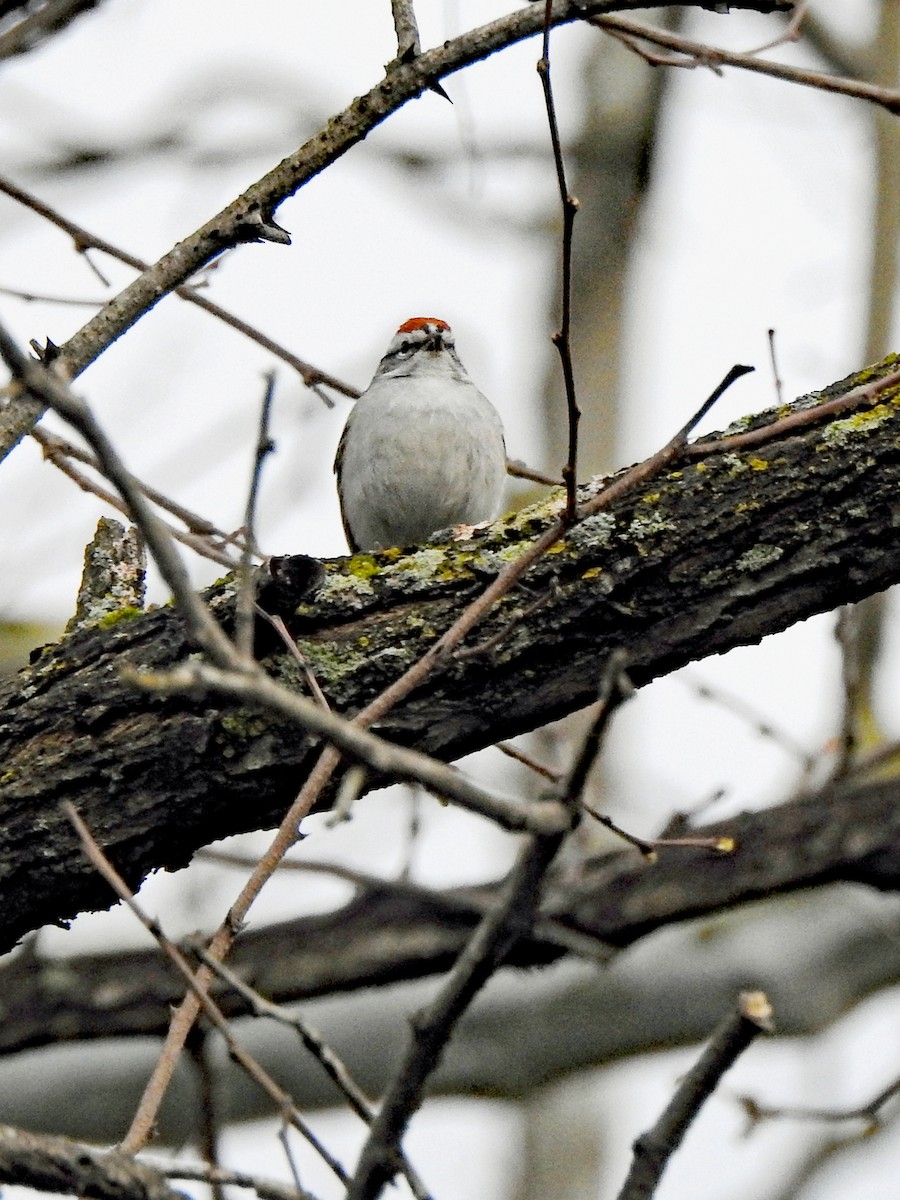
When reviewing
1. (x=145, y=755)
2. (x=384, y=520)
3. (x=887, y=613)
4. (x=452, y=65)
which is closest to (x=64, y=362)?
(x=145, y=755)

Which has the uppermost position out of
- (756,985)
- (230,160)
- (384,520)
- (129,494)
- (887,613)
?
(230,160)

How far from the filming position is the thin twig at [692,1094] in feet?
7.13

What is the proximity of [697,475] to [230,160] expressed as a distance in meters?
9.24

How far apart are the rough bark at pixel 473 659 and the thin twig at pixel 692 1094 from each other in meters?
1.53

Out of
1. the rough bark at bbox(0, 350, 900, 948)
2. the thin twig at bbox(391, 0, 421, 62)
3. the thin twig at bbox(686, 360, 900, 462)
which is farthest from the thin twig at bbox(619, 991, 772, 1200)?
the thin twig at bbox(391, 0, 421, 62)

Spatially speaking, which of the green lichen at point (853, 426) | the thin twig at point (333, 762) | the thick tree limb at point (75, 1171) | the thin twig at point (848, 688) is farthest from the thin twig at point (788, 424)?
the thin twig at point (848, 688)

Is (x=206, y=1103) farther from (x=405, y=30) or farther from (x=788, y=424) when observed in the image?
(x=405, y=30)

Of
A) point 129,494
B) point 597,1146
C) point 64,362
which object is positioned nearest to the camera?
point 129,494

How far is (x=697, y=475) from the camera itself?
3896mm

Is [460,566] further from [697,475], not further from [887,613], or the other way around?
[887,613]

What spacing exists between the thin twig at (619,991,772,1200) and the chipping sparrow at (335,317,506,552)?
13.3 ft

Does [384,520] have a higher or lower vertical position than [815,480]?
higher

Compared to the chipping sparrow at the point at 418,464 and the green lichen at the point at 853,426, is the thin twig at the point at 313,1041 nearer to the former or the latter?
the green lichen at the point at 853,426

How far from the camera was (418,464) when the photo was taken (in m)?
6.21
